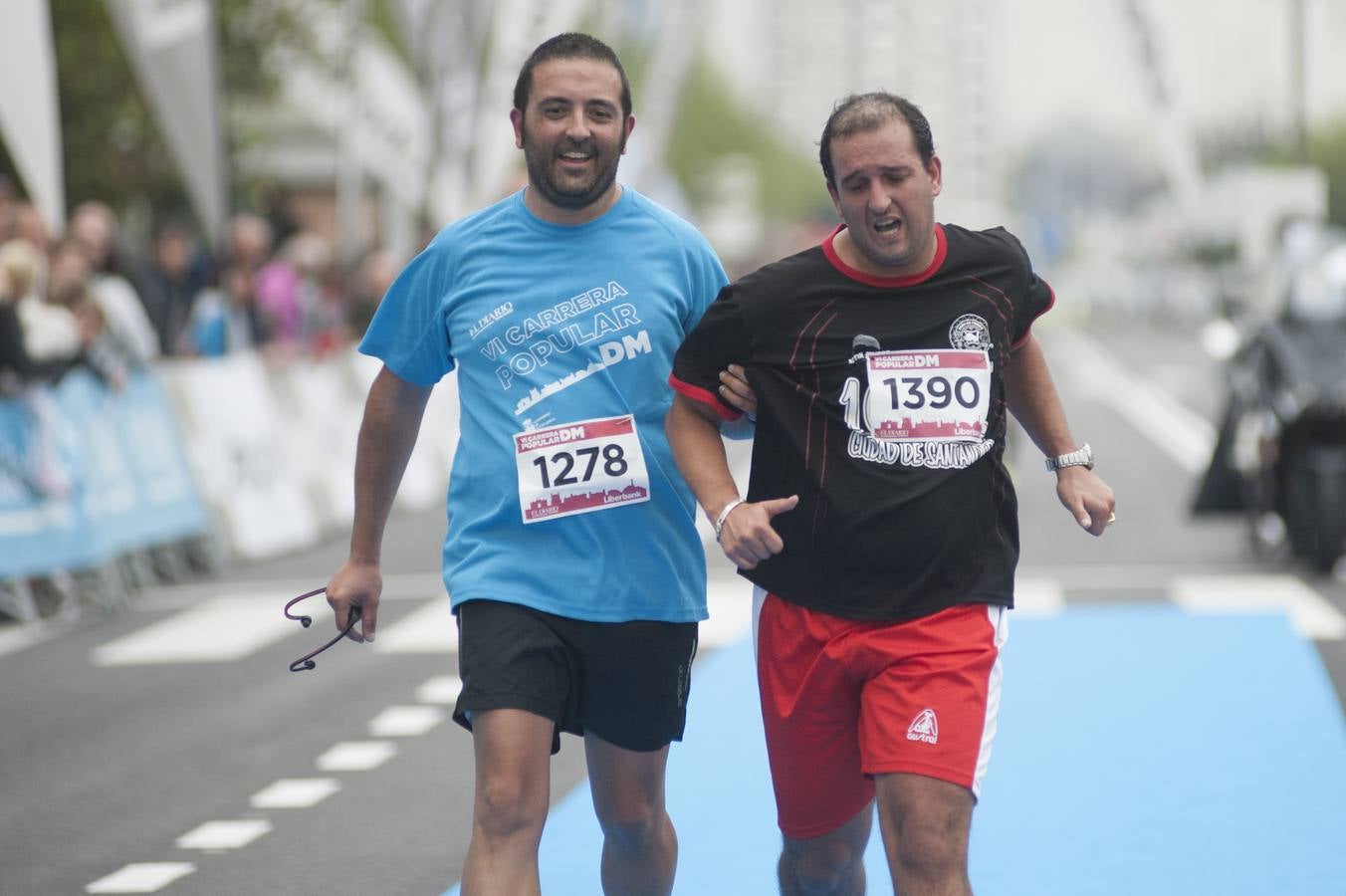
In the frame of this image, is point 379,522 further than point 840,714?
Yes

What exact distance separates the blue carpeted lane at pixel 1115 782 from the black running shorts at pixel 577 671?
157cm

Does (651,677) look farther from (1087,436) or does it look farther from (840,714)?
(1087,436)

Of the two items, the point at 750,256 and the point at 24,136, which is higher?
the point at 24,136

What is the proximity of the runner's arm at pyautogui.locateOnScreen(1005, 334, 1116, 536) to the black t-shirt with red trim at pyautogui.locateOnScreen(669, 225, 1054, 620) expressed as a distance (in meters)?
0.23

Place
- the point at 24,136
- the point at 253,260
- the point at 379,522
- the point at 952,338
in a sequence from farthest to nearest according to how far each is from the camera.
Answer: the point at 253,260, the point at 24,136, the point at 379,522, the point at 952,338

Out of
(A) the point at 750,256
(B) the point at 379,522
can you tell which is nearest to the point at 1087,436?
(B) the point at 379,522

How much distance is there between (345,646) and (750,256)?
7222 cm

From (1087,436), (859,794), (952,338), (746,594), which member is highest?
(952,338)

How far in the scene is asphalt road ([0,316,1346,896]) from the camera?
6.67m

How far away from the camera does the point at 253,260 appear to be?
56.3 feet

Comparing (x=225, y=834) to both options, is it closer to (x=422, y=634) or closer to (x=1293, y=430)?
(x=422, y=634)

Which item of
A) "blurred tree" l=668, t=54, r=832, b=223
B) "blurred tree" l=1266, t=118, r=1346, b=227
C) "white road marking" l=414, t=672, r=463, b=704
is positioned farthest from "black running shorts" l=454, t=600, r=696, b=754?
"blurred tree" l=1266, t=118, r=1346, b=227

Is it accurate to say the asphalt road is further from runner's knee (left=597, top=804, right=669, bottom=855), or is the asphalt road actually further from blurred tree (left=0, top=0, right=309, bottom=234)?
blurred tree (left=0, top=0, right=309, bottom=234)

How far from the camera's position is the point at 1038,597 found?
475 inches
